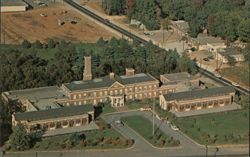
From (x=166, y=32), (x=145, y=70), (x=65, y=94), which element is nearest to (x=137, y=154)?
(x=65, y=94)

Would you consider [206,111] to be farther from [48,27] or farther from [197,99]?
[48,27]

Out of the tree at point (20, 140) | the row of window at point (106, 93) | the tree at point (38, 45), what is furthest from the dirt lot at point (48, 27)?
the tree at point (20, 140)

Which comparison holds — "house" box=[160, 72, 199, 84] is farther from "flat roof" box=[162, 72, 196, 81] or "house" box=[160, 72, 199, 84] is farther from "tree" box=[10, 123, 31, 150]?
"tree" box=[10, 123, 31, 150]

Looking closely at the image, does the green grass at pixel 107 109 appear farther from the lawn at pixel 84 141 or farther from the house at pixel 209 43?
the house at pixel 209 43

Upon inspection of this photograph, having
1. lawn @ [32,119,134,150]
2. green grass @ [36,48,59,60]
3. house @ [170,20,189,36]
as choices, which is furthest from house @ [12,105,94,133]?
house @ [170,20,189,36]

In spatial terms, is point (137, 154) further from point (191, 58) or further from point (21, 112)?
point (191, 58)
